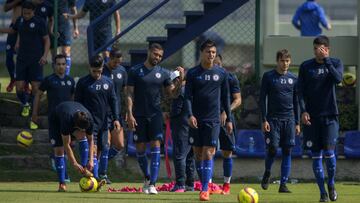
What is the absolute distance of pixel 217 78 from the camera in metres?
18.6

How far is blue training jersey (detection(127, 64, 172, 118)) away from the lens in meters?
19.7

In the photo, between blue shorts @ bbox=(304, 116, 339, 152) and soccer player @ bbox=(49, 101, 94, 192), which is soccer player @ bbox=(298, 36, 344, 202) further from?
soccer player @ bbox=(49, 101, 94, 192)

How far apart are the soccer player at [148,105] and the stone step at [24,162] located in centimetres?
387

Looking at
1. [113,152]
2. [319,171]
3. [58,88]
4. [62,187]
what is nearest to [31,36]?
[58,88]

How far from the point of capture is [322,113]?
1822cm

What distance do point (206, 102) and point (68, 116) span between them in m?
1.92

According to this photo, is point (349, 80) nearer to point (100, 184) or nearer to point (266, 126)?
point (266, 126)

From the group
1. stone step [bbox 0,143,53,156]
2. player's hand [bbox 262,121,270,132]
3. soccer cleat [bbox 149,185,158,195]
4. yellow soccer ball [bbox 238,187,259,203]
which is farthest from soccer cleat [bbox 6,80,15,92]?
yellow soccer ball [bbox 238,187,259,203]

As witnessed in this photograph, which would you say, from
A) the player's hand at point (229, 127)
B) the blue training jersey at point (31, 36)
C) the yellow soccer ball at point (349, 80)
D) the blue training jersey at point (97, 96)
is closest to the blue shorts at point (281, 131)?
the player's hand at point (229, 127)

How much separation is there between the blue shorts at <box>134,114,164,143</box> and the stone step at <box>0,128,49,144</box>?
4513mm

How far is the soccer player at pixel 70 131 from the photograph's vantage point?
18672 mm

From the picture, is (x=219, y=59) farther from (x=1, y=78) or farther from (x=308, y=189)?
(x=1, y=78)

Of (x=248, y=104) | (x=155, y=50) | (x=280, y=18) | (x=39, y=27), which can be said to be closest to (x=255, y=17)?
(x=248, y=104)

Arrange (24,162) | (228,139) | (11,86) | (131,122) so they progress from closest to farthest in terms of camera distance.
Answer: (131,122), (228,139), (24,162), (11,86)
